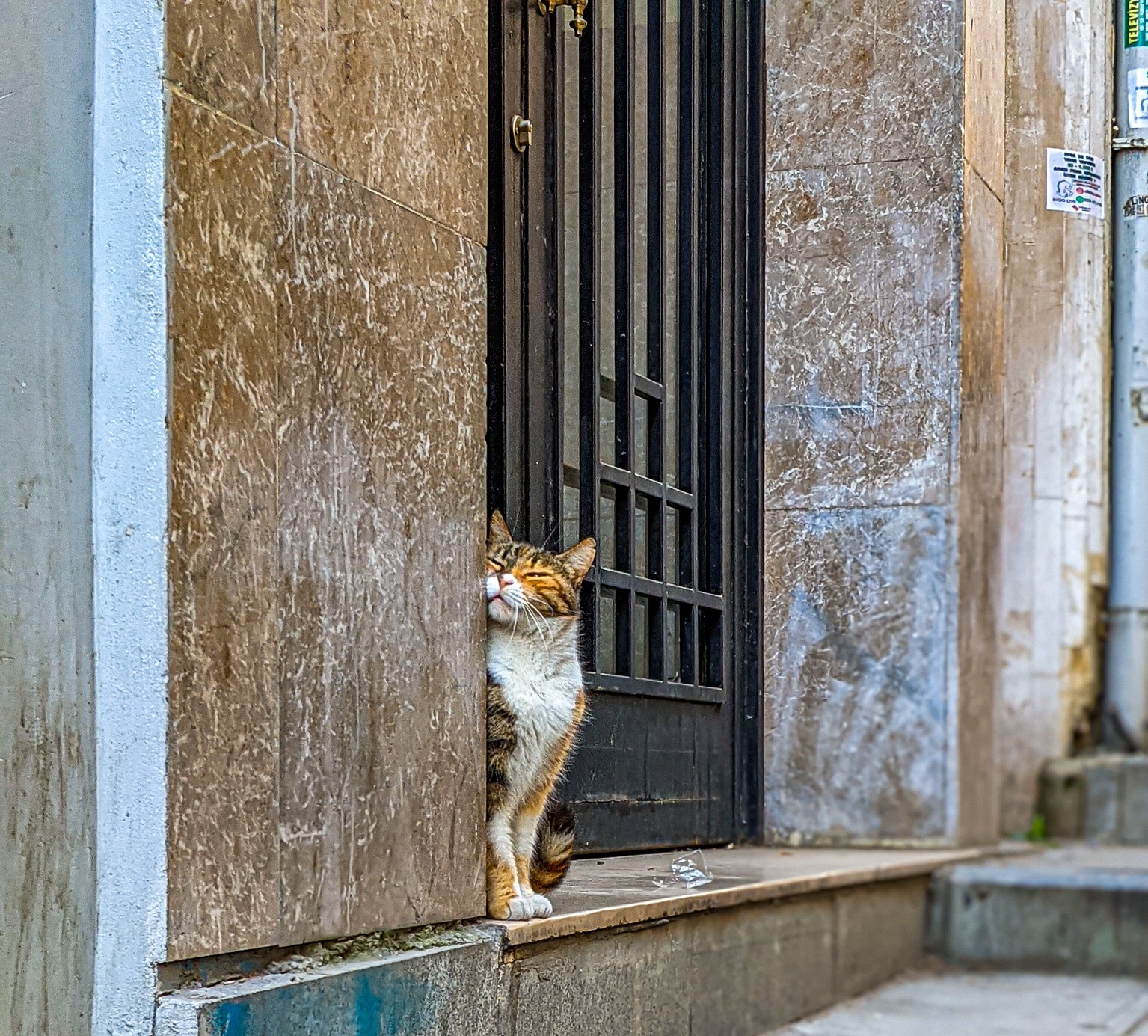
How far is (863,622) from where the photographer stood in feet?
18.6

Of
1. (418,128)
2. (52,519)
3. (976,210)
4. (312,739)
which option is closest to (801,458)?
(976,210)

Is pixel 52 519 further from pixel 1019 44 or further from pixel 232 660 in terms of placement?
pixel 1019 44

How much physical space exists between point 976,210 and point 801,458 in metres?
0.71

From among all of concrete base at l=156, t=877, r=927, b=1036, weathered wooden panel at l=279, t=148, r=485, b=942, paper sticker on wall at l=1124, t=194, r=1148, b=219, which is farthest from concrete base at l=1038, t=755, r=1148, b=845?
weathered wooden panel at l=279, t=148, r=485, b=942

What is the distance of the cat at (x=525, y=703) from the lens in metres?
3.33

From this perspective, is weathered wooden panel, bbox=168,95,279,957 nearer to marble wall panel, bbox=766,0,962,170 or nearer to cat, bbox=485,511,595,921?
cat, bbox=485,511,595,921

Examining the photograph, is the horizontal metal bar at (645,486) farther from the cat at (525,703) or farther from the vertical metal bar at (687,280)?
the cat at (525,703)

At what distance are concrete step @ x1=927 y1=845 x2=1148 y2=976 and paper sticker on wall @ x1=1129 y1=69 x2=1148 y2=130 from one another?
4118 mm

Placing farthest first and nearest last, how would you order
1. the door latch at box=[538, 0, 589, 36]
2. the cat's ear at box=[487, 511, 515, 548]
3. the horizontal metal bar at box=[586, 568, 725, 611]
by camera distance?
the horizontal metal bar at box=[586, 568, 725, 611], the door latch at box=[538, 0, 589, 36], the cat's ear at box=[487, 511, 515, 548]

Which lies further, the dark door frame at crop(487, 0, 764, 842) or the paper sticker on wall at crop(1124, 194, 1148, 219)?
the dark door frame at crop(487, 0, 764, 842)

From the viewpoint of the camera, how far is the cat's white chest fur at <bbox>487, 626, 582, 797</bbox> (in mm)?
3367

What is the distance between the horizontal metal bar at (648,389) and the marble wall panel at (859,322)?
17.3 inches

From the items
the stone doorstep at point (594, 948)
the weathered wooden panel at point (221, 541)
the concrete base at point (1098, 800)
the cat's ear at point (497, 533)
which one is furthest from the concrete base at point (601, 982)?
the concrete base at point (1098, 800)

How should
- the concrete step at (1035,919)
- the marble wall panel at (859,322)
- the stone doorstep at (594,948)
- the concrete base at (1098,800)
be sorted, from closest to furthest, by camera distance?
the stone doorstep at (594,948) → the marble wall panel at (859,322) → the concrete step at (1035,919) → the concrete base at (1098,800)
